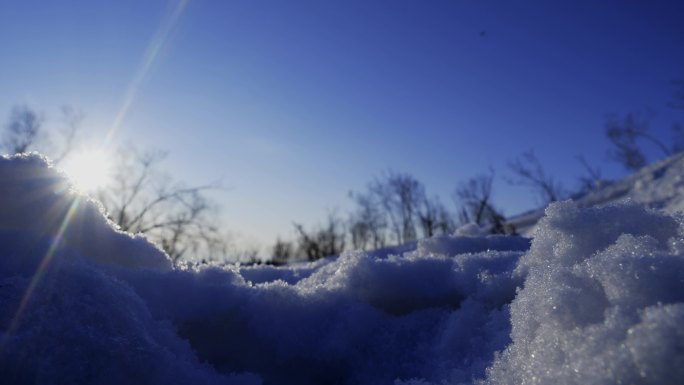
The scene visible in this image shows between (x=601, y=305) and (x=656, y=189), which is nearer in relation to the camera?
(x=601, y=305)

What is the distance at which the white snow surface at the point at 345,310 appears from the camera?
106cm

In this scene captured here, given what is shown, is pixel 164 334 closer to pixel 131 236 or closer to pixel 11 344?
pixel 11 344

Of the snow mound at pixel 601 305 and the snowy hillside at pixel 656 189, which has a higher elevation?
the snowy hillside at pixel 656 189

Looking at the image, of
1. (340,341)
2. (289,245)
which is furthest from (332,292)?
(289,245)

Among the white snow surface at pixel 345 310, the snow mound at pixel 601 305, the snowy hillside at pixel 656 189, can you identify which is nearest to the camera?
the snow mound at pixel 601 305

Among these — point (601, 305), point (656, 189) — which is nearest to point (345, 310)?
point (601, 305)

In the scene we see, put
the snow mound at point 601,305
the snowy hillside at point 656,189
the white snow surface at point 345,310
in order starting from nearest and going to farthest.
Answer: the snow mound at point 601,305, the white snow surface at point 345,310, the snowy hillside at point 656,189

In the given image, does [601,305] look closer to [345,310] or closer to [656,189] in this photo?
[345,310]

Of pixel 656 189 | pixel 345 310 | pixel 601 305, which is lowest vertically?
pixel 601 305

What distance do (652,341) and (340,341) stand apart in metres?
1.23

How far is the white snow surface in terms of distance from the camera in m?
1.06

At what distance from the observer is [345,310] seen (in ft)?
6.74

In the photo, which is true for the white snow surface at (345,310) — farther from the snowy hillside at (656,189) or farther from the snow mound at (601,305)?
the snowy hillside at (656,189)

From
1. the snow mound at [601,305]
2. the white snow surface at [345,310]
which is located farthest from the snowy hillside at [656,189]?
the snow mound at [601,305]
